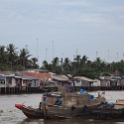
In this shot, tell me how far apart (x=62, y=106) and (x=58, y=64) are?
91360mm

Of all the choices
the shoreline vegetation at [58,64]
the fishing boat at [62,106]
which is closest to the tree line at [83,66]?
the shoreline vegetation at [58,64]

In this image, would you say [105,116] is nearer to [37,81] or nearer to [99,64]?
[37,81]

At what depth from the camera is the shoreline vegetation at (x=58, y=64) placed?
3472 inches

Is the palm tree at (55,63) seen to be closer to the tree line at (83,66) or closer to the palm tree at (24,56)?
the tree line at (83,66)

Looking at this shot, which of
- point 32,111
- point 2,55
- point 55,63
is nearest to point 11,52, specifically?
point 2,55

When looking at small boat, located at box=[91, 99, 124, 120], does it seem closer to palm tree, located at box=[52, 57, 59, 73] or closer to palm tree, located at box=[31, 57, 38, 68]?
palm tree, located at box=[31, 57, 38, 68]

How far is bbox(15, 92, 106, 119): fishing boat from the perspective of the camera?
87.1 ft

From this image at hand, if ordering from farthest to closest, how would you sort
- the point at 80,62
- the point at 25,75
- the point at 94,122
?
the point at 80,62 < the point at 25,75 < the point at 94,122

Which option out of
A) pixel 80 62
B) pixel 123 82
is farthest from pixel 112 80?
pixel 80 62

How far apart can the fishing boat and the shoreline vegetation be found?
5967cm

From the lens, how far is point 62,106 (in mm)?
26672

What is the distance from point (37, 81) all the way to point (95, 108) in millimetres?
55059

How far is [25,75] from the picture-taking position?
80.8m

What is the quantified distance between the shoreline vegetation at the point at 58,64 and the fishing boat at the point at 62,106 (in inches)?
2349
